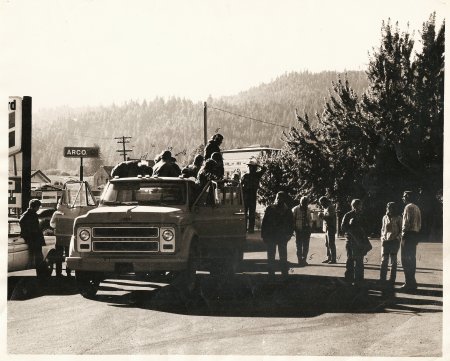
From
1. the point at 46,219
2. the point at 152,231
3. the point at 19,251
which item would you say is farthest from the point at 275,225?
the point at 19,251

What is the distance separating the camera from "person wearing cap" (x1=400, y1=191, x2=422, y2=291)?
31.3ft

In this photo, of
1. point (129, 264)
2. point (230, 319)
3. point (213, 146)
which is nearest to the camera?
point (230, 319)

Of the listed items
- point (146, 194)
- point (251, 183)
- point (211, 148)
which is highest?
point (211, 148)

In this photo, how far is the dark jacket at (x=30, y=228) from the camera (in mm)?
9102

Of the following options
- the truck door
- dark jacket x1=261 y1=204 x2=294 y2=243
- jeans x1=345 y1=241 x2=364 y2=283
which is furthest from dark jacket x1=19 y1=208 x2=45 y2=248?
jeans x1=345 y1=241 x2=364 y2=283

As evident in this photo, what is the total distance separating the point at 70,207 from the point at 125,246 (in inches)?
84.7

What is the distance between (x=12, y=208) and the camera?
8.28m

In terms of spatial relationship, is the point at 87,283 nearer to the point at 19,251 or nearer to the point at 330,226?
the point at 19,251

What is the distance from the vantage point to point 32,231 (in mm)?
9344

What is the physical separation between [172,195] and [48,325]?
2772 millimetres

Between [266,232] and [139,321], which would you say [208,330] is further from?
[266,232]

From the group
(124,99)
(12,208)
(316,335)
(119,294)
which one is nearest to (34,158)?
(12,208)

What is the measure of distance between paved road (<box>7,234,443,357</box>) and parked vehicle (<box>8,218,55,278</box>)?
30 cm

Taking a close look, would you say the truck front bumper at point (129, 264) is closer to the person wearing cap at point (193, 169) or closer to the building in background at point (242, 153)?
the person wearing cap at point (193, 169)
